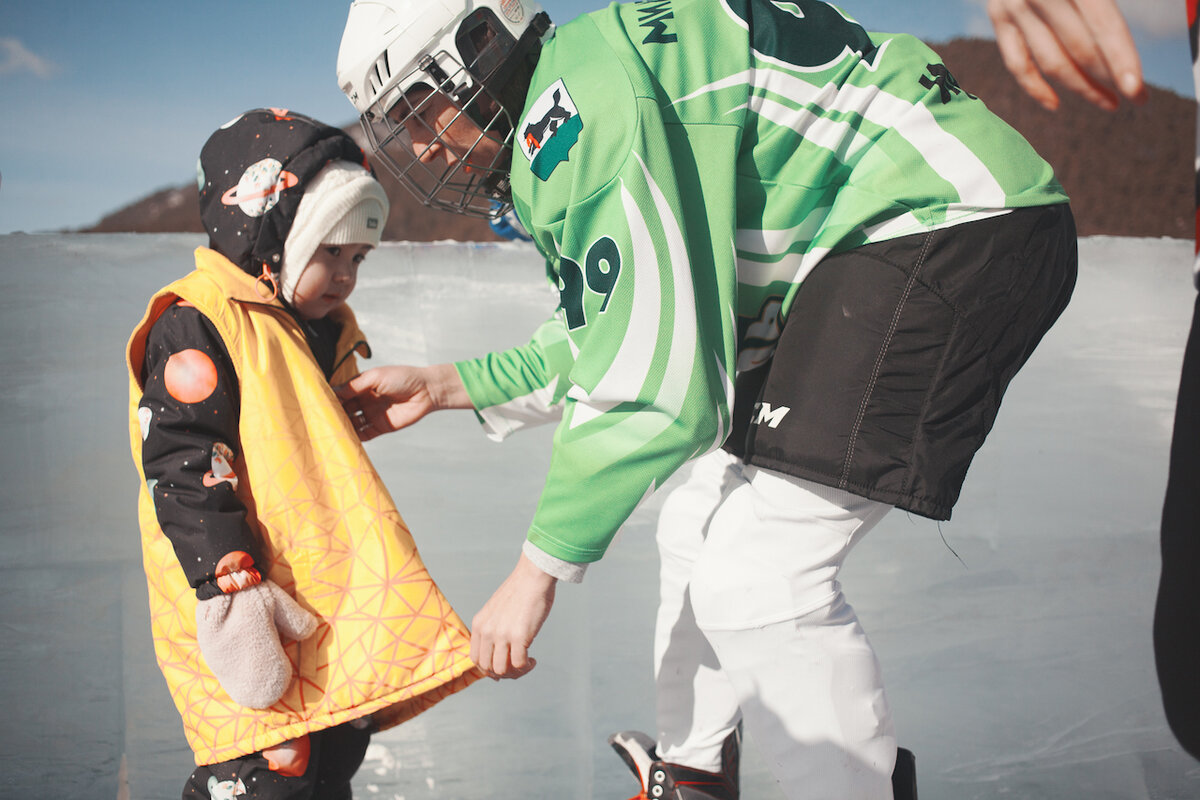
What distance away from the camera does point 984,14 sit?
8.74ft

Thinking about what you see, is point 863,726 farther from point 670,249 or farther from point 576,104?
point 576,104

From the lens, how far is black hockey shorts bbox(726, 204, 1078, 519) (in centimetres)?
84

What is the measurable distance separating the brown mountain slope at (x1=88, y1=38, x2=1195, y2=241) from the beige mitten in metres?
1.83

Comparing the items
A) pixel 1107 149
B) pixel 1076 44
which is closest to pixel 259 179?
pixel 1076 44

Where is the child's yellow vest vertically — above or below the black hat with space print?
below

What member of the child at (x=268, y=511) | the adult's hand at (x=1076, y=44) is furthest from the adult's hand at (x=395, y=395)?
the adult's hand at (x=1076, y=44)

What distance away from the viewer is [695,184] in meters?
0.82

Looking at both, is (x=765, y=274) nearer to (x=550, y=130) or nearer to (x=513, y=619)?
(x=550, y=130)

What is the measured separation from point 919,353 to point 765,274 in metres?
0.18

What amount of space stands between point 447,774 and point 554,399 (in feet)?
2.22

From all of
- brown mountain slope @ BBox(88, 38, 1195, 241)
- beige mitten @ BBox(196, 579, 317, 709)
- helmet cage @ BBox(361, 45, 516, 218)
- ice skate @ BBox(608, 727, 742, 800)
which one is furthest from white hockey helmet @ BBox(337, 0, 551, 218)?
brown mountain slope @ BBox(88, 38, 1195, 241)

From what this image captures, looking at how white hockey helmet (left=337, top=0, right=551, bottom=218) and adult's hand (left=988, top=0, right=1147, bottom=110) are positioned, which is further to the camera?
adult's hand (left=988, top=0, right=1147, bottom=110)

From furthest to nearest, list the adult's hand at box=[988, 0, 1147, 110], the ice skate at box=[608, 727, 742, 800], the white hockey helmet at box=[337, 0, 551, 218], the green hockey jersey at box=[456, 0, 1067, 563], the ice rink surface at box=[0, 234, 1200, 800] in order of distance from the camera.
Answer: the adult's hand at box=[988, 0, 1147, 110], the ice rink surface at box=[0, 234, 1200, 800], the ice skate at box=[608, 727, 742, 800], the white hockey helmet at box=[337, 0, 551, 218], the green hockey jersey at box=[456, 0, 1067, 563]

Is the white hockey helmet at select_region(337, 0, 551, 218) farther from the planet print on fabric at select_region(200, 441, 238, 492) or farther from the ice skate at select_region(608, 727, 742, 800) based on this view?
the ice skate at select_region(608, 727, 742, 800)
